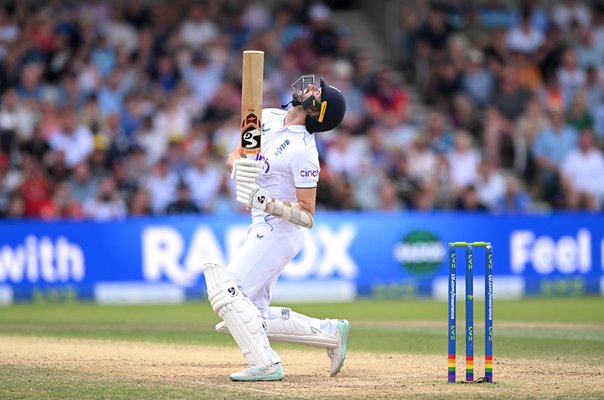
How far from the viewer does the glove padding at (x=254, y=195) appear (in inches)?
327

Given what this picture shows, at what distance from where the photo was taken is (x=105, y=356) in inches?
402

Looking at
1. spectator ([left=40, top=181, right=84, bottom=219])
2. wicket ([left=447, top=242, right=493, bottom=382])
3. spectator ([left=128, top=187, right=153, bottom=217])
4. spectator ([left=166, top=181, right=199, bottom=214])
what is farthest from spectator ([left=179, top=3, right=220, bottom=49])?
wicket ([left=447, top=242, right=493, bottom=382])

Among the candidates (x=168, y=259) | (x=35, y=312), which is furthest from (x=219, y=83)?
(x=35, y=312)

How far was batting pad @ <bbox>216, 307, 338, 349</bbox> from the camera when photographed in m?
8.94

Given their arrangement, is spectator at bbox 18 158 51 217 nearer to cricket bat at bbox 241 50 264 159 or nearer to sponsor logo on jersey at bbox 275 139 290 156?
sponsor logo on jersey at bbox 275 139 290 156

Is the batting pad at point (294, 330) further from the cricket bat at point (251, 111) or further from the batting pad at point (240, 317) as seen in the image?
the cricket bat at point (251, 111)

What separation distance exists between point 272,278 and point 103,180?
32.1 feet

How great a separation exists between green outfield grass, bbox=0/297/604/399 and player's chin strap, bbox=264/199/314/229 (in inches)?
50.6

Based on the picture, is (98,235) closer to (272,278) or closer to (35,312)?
(35,312)

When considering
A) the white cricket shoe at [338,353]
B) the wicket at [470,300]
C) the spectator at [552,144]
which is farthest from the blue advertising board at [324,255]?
the wicket at [470,300]

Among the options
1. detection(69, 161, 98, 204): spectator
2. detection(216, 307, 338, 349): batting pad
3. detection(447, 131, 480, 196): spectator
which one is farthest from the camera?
detection(447, 131, 480, 196): spectator

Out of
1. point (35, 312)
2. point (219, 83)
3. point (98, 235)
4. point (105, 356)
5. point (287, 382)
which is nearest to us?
point (287, 382)

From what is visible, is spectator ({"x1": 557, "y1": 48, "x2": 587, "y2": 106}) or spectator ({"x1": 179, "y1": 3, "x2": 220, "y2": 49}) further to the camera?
spectator ({"x1": 557, "y1": 48, "x2": 587, "y2": 106})

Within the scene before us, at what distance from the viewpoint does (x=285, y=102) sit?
20000mm
